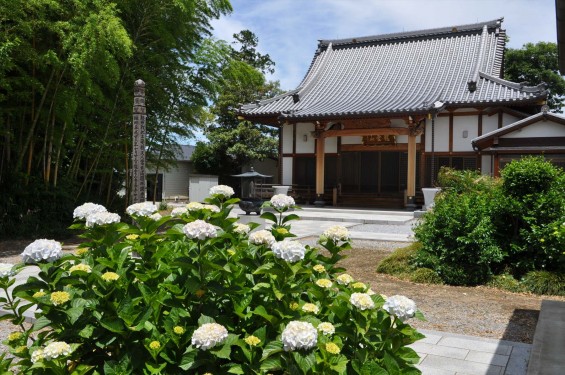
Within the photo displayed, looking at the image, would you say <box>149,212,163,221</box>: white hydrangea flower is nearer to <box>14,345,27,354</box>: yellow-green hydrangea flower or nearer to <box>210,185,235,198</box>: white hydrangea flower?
<box>210,185,235,198</box>: white hydrangea flower

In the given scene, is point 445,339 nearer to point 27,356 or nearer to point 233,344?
point 233,344

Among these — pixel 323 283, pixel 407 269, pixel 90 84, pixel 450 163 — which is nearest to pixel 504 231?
pixel 407 269

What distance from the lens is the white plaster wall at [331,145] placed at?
59.4 feet

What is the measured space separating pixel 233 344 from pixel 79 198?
9750mm

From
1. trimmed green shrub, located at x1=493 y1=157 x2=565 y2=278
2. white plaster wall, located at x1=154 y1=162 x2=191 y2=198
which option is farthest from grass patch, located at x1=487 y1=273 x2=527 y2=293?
white plaster wall, located at x1=154 y1=162 x2=191 y2=198

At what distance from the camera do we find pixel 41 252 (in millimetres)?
1849

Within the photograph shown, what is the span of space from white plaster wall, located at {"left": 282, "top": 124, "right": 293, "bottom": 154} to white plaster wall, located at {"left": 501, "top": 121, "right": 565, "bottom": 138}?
7980mm

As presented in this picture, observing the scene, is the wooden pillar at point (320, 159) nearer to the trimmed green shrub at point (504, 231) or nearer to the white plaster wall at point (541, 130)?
the white plaster wall at point (541, 130)

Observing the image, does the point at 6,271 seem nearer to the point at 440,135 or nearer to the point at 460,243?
the point at 460,243

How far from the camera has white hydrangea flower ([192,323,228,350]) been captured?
1643mm

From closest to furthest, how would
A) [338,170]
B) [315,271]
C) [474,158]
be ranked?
[315,271], [474,158], [338,170]

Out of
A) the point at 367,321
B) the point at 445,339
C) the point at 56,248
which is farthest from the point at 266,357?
the point at 445,339

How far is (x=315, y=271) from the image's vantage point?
214 cm

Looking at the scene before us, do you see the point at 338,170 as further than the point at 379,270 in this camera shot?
Yes
